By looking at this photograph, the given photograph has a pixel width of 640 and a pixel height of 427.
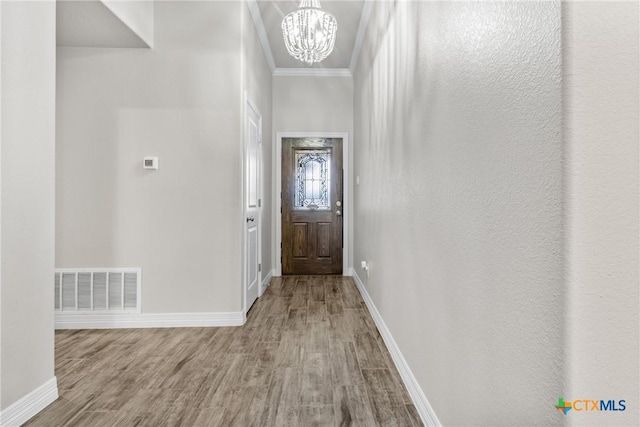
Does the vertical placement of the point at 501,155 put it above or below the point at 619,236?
above

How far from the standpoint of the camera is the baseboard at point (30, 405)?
154 centimetres

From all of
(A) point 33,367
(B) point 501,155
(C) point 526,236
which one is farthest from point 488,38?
(A) point 33,367

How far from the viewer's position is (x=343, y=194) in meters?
4.98

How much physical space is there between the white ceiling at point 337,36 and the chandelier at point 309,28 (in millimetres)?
636

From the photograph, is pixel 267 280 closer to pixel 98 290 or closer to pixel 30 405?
pixel 98 290

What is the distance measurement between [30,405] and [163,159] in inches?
72.9

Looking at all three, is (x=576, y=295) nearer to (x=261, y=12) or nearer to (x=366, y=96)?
(x=366, y=96)

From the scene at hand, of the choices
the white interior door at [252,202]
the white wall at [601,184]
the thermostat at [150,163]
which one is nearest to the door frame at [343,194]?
the white interior door at [252,202]

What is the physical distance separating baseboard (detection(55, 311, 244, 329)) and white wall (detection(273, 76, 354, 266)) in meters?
2.85

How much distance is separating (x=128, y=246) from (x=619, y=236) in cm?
310

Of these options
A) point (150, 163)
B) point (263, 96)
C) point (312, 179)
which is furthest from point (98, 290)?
point (312, 179)

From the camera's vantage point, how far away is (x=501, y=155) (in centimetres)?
93

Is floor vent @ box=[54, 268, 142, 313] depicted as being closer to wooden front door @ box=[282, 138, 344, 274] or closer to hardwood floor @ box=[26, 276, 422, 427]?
hardwood floor @ box=[26, 276, 422, 427]

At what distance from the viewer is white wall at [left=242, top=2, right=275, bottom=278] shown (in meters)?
3.22
